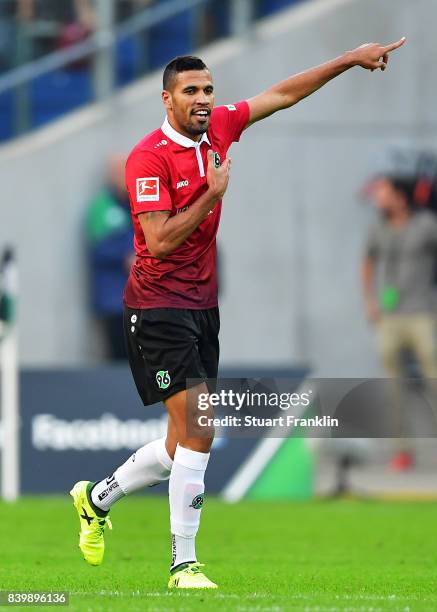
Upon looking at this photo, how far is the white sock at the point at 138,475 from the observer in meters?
7.19

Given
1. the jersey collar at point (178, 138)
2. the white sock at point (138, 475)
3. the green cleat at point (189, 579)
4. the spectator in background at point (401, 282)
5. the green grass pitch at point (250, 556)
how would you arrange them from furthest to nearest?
the spectator in background at point (401, 282) → the white sock at point (138, 475) → the jersey collar at point (178, 138) → the green cleat at point (189, 579) → the green grass pitch at point (250, 556)

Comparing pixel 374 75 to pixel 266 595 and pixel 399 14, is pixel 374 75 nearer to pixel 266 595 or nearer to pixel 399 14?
pixel 399 14

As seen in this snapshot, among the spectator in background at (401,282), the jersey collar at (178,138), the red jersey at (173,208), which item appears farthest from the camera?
the spectator in background at (401,282)

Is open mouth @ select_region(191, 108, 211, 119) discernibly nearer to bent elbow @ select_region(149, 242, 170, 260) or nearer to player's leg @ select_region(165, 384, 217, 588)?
bent elbow @ select_region(149, 242, 170, 260)

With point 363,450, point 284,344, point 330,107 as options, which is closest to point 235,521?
point 363,450

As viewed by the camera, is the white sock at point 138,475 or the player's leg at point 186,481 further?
the white sock at point 138,475

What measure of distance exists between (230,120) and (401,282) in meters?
7.64

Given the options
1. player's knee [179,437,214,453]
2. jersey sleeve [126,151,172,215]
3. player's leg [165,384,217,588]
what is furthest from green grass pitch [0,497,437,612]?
jersey sleeve [126,151,172,215]

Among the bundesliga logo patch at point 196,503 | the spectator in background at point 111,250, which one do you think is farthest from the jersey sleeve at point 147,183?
the spectator in background at point 111,250

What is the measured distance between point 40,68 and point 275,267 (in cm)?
324

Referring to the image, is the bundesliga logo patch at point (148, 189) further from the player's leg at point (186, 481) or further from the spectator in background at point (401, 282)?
the spectator in background at point (401, 282)

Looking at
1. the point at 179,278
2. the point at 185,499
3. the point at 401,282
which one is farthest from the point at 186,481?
the point at 401,282

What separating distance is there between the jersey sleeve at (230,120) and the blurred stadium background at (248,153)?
6.76m

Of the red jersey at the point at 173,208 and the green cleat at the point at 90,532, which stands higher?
the red jersey at the point at 173,208
